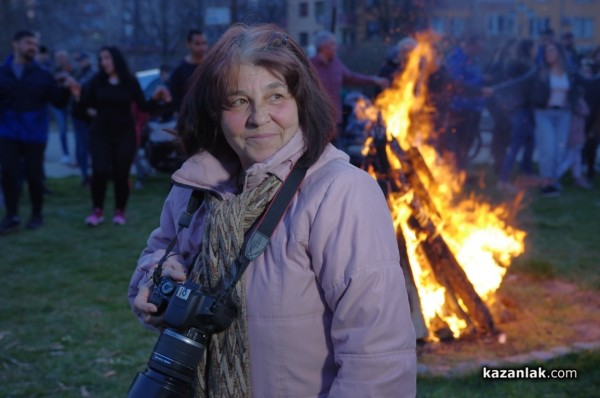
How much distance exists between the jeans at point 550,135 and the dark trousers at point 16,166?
661 cm

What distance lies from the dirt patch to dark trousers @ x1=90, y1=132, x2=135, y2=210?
449 cm

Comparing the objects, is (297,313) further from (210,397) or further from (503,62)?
(503,62)

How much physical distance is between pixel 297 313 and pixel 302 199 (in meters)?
0.30

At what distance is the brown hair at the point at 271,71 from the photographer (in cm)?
214

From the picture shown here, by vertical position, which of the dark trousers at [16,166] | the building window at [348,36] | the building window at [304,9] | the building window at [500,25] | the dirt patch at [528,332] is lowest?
the dirt patch at [528,332]

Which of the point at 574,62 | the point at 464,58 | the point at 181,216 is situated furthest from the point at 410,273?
the point at 574,62

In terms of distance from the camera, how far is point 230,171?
7.79ft

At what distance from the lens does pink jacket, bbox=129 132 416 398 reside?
1921mm

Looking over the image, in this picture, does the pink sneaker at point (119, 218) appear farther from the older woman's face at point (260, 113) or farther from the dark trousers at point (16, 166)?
the older woman's face at point (260, 113)

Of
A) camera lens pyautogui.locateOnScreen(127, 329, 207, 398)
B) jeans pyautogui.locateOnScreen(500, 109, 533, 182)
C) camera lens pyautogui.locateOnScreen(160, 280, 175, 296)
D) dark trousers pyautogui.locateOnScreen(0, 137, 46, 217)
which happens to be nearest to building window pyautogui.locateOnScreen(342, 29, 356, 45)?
jeans pyautogui.locateOnScreen(500, 109, 533, 182)

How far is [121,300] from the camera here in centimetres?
608

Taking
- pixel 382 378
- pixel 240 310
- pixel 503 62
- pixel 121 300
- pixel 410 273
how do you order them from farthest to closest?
pixel 503 62
pixel 121 300
pixel 410 273
pixel 240 310
pixel 382 378

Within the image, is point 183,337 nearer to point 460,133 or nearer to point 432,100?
point 432,100

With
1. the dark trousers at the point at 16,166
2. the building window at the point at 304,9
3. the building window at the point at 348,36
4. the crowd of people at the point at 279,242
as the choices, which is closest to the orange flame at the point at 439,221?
the crowd of people at the point at 279,242
